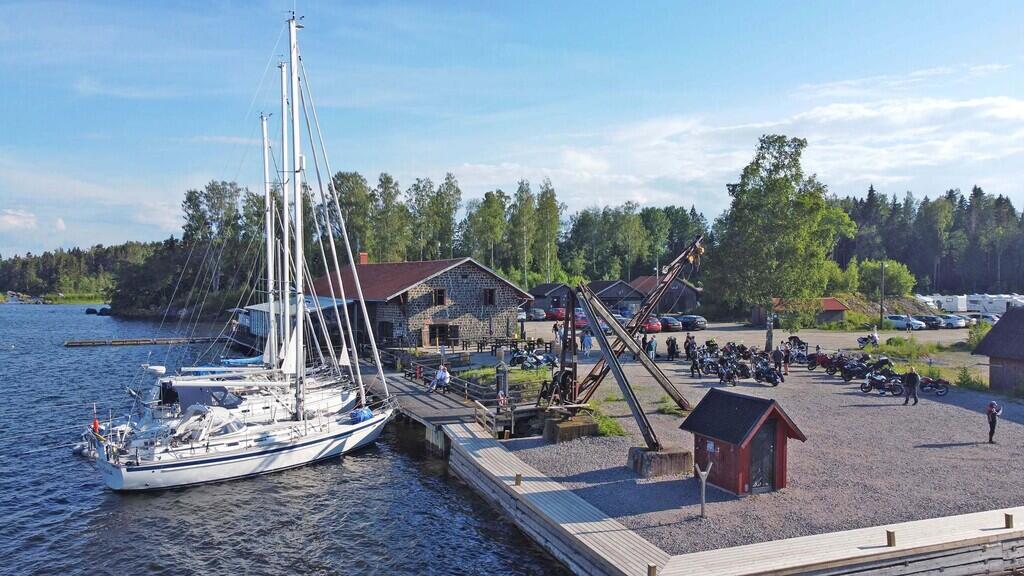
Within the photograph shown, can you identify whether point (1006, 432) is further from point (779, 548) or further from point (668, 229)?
point (668, 229)

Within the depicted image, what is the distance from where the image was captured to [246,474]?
24078 millimetres

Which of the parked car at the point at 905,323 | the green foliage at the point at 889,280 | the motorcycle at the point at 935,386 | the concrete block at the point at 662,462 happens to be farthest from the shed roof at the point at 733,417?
the green foliage at the point at 889,280

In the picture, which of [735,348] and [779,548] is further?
[735,348]

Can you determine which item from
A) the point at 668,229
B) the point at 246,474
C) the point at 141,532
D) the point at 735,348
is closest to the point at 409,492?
the point at 246,474

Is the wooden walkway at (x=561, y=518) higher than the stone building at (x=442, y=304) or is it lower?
lower

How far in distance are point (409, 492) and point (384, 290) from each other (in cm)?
2581

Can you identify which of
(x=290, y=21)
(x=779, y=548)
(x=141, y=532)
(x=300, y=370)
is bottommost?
Answer: (x=141, y=532)

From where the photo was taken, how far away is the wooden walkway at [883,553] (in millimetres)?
13641

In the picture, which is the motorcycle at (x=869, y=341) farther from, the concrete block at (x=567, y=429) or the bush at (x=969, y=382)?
the concrete block at (x=567, y=429)

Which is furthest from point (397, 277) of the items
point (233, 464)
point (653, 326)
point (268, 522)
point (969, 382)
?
point (969, 382)

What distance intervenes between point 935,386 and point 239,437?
28.3 m

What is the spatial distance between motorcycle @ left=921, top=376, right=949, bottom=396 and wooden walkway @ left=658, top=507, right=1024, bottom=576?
1633cm

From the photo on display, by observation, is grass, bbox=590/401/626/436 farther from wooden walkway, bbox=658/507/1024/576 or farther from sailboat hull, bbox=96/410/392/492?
wooden walkway, bbox=658/507/1024/576

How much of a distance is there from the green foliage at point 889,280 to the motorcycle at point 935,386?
5088 cm
